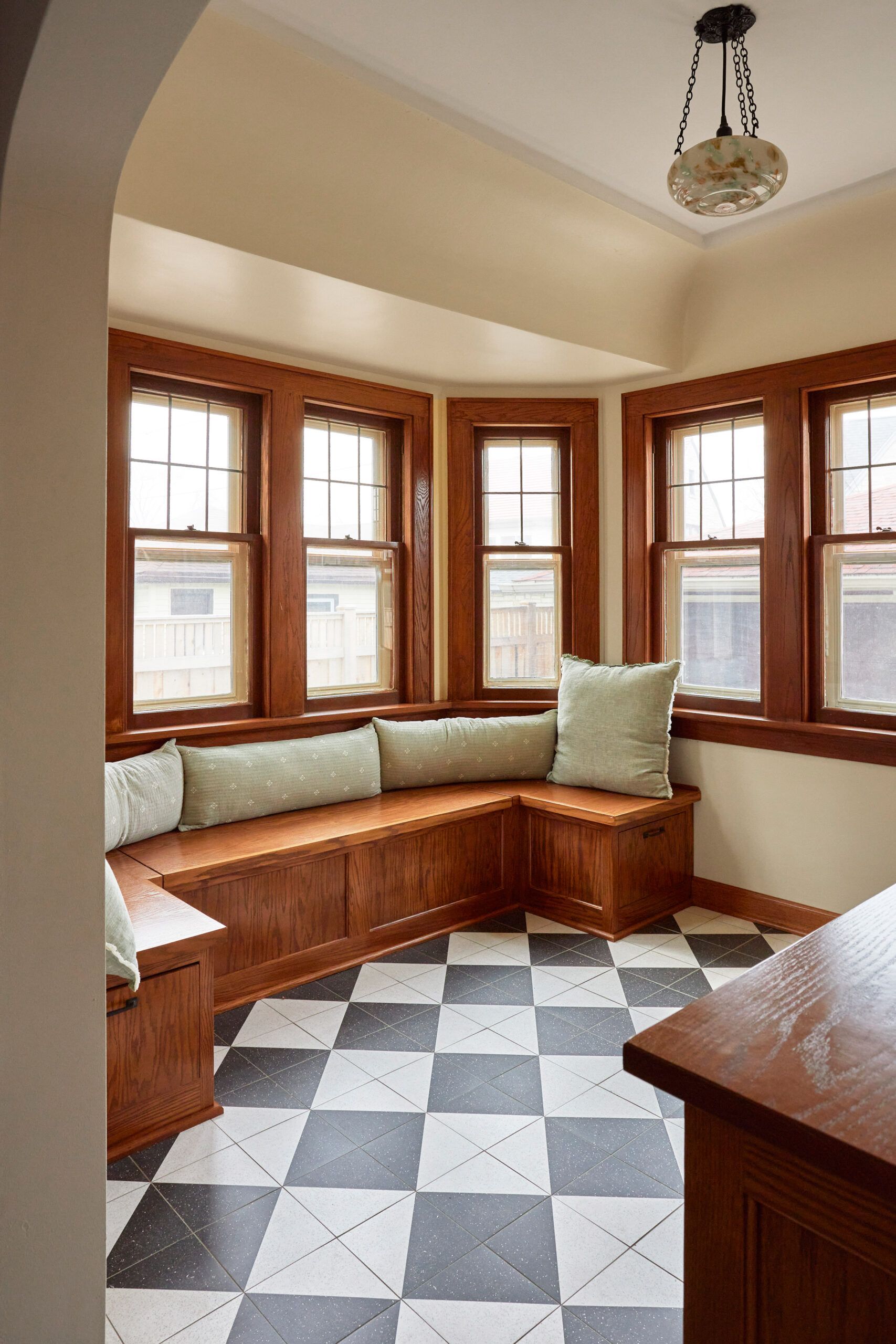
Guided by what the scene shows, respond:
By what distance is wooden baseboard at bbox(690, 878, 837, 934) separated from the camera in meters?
3.95

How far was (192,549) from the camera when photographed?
12.6ft

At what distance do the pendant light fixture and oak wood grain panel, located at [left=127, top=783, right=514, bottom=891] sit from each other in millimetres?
2517

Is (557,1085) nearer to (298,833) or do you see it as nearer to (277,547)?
(298,833)

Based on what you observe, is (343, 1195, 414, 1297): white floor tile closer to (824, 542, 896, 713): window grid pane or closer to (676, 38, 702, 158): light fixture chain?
(824, 542, 896, 713): window grid pane

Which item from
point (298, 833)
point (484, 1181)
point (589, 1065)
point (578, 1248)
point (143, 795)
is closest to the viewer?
point (578, 1248)

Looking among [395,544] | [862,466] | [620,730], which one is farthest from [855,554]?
[395,544]

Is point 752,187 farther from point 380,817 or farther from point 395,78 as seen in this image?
point 380,817

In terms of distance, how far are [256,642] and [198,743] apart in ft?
1.82

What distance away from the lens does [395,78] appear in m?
2.75

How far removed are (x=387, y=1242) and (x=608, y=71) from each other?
3.33m

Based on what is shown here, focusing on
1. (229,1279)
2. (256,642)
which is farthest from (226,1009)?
(256,642)

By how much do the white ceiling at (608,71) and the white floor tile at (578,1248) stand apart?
319 cm

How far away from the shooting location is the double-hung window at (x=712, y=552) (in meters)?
4.20

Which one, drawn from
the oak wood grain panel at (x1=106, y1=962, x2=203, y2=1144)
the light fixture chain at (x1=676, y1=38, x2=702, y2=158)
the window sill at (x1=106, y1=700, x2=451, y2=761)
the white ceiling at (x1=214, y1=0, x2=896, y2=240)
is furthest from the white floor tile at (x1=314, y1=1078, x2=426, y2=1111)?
the light fixture chain at (x1=676, y1=38, x2=702, y2=158)
